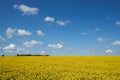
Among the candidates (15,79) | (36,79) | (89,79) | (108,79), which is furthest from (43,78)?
(108,79)

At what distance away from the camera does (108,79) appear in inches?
641

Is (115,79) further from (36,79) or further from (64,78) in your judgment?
(36,79)

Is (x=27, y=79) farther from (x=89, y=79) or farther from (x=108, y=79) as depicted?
(x=108, y=79)

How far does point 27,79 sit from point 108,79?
599cm

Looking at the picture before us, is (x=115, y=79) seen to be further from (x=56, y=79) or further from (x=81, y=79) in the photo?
(x=56, y=79)

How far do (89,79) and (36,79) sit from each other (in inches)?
162

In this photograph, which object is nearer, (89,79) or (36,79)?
(36,79)

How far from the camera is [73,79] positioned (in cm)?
1586

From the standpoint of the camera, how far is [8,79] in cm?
1559

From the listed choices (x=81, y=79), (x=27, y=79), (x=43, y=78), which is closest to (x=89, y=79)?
(x=81, y=79)

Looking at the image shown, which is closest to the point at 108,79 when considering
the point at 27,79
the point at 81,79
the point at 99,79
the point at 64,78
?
the point at 99,79

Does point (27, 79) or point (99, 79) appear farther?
point (99, 79)

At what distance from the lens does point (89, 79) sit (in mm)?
16766

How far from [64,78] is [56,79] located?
60 cm
